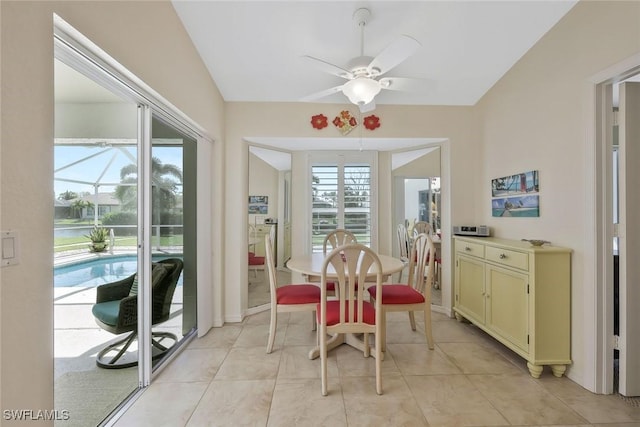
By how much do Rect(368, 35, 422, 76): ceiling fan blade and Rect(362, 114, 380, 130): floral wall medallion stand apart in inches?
49.7

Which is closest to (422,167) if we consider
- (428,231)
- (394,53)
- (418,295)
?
(428,231)

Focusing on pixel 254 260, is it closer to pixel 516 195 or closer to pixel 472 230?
pixel 472 230

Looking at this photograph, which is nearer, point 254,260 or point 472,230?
point 472,230

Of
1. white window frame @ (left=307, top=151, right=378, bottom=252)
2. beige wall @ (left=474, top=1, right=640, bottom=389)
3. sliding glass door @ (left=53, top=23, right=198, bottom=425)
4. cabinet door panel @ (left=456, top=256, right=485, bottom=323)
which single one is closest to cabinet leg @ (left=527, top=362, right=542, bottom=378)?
beige wall @ (left=474, top=1, right=640, bottom=389)

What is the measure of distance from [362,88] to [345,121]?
Result: 1.27 metres

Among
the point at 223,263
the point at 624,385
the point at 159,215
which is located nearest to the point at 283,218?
the point at 223,263

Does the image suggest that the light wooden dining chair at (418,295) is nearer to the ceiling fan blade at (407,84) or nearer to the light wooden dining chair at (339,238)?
the light wooden dining chair at (339,238)

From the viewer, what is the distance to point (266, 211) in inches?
137

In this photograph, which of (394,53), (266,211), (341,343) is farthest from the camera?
(266,211)

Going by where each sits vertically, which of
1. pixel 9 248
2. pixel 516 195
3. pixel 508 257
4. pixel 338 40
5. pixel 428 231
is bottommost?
pixel 508 257

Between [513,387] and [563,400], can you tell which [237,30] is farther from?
[563,400]

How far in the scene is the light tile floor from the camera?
1.61 meters

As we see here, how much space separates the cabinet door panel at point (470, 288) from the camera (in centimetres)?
259

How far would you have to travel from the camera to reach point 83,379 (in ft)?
6.06
